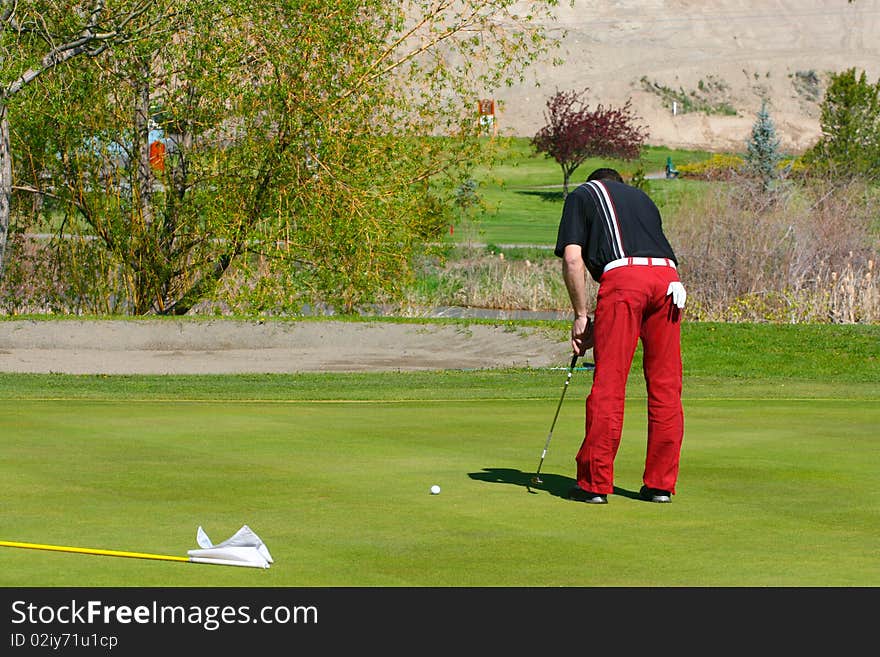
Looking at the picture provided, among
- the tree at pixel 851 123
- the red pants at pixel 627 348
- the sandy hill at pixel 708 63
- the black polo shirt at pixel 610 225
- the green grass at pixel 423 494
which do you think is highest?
the sandy hill at pixel 708 63

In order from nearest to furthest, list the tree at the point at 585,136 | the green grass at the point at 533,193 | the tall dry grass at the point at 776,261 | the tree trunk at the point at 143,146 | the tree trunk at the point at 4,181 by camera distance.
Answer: the tree trunk at the point at 4,181 → the tree trunk at the point at 143,146 → the tall dry grass at the point at 776,261 → the green grass at the point at 533,193 → the tree at the point at 585,136

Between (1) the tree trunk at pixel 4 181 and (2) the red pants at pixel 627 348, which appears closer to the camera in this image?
(2) the red pants at pixel 627 348

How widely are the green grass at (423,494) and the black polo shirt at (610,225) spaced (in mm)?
1282

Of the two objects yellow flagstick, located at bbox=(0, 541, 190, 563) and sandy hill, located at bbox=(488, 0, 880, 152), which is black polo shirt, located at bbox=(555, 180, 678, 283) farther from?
sandy hill, located at bbox=(488, 0, 880, 152)

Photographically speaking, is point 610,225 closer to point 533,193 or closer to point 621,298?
point 621,298

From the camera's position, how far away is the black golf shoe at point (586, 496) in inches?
292

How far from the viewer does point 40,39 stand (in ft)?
76.9

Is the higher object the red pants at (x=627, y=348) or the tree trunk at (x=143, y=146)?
the tree trunk at (x=143, y=146)

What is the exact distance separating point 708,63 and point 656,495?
143750 mm

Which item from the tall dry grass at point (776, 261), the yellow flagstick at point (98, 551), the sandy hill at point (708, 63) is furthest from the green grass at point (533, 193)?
the yellow flagstick at point (98, 551)

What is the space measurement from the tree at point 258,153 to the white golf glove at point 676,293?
52.2ft

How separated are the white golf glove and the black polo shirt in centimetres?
14

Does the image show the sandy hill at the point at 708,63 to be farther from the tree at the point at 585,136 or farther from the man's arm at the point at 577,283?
the man's arm at the point at 577,283

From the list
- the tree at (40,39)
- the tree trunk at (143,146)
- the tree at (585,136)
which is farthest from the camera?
the tree at (585,136)
